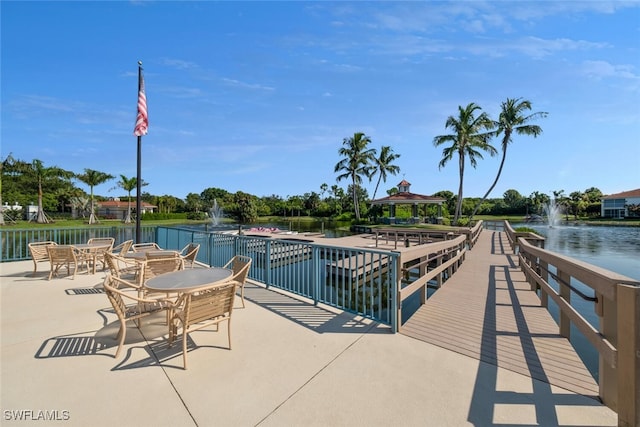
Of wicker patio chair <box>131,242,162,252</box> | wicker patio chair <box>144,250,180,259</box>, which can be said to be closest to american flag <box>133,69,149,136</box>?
wicker patio chair <box>131,242,162,252</box>

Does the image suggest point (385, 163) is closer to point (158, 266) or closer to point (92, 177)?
point (158, 266)

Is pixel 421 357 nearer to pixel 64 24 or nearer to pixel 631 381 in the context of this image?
pixel 631 381

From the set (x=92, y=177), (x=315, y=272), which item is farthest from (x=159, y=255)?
(x=92, y=177)

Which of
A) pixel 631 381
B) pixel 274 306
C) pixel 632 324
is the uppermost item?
pixel 632 324

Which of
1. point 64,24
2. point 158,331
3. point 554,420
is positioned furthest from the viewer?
point 64,24

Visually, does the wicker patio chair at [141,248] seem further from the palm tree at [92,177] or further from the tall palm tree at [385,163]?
the palm tree at [92,177]

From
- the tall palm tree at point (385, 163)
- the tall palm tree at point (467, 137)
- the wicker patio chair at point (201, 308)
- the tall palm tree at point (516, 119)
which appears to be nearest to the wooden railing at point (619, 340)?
the wicker patio chair at point (201, 308)

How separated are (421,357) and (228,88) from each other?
11516 millimetres

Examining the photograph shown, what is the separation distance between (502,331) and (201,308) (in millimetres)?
3272

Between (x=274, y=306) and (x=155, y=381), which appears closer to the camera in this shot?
(x=155, y=381)

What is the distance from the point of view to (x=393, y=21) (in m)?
6.71

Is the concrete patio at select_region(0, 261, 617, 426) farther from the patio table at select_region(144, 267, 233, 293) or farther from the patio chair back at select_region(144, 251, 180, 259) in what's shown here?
the patio chair back at select_region(144, 251, 180, 259)

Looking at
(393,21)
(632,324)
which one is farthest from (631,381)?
(393,21)

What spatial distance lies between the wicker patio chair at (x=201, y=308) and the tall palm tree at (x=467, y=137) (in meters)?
23.4
